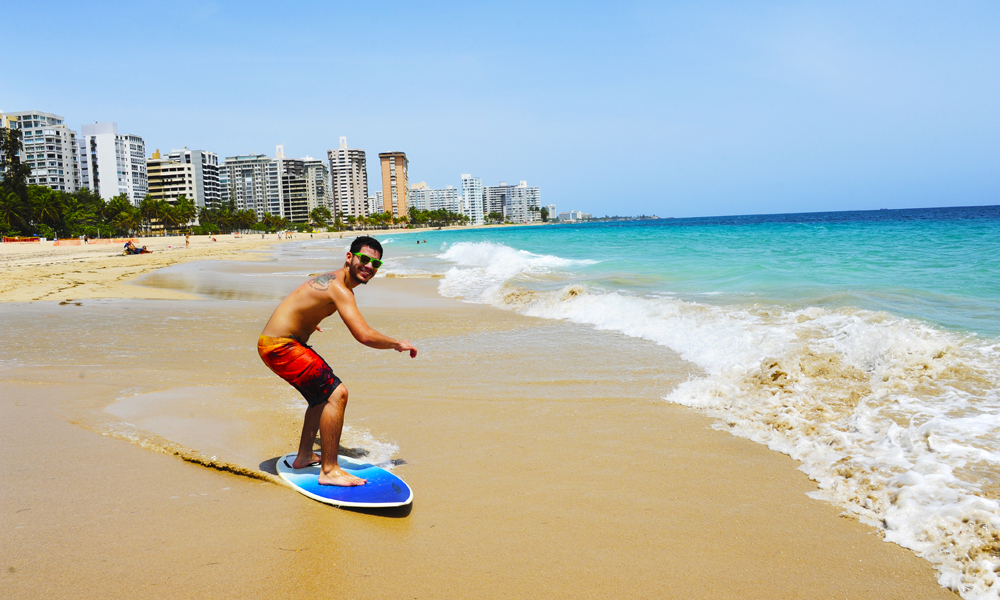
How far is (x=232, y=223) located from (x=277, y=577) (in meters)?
140

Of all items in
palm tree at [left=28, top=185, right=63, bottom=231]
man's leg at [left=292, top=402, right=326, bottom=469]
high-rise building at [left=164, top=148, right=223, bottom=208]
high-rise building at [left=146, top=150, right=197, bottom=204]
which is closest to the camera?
man's leg at [left=292, top=402, right=326, bottom=469]

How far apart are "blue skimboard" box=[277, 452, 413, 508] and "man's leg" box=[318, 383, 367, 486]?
44 mm

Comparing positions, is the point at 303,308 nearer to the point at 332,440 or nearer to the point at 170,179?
the point at 332,440

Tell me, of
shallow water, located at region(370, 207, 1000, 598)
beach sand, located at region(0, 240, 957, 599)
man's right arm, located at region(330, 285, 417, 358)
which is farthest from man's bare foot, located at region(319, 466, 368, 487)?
shallow water, located at region(370, 207, 1000, 598)

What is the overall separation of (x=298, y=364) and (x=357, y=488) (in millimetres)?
794

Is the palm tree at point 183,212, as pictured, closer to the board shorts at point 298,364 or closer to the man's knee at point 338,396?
the board shorts at point 298,364

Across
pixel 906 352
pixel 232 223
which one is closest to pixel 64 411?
pixel 906 352

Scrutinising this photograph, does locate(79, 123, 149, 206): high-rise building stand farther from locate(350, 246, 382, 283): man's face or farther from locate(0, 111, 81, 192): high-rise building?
locate(350, 246, 382, 283): man's face

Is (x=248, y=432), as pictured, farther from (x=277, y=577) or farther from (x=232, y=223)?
(x=232, y=223)

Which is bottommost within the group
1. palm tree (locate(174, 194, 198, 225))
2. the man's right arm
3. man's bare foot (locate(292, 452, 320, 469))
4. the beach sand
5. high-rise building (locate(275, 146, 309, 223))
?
the beach sand

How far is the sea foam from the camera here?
123 inches

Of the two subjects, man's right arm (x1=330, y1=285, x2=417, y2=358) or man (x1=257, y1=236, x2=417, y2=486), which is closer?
man's right arm (x1=330, y1=285, x2=417, y2=358)

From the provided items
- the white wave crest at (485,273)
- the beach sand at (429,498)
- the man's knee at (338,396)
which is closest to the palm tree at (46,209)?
the white wave crest at (485,273)

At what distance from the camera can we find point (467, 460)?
13.6 ft
